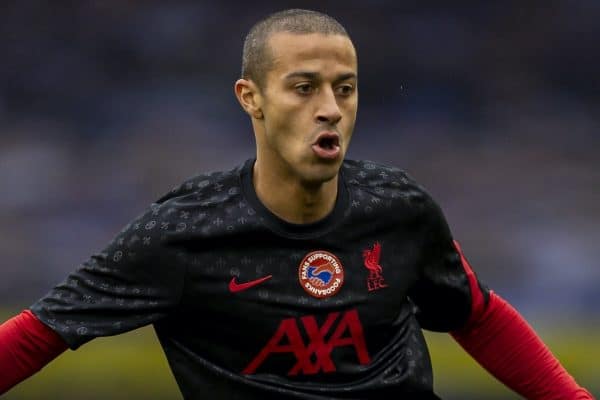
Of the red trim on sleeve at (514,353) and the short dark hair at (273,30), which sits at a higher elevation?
the short dark hair at (273,30)

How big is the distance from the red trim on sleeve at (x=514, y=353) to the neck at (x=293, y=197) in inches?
26.8

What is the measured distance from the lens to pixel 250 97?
3412 millimetres

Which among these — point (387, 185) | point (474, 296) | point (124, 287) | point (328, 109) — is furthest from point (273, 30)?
point (474, 296)

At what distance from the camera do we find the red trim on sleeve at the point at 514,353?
3.63 m

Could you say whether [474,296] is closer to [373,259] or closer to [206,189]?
[373,259]

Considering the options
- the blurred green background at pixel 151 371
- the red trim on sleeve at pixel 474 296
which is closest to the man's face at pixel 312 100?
the red trim on sleeve at pixel 474 296

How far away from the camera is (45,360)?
3230mm

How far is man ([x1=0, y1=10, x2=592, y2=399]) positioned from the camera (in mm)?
3234

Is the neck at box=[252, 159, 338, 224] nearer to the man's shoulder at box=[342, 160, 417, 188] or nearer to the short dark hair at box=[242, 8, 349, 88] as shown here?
the man's shoulder at box=[342, 160, 417, 188]

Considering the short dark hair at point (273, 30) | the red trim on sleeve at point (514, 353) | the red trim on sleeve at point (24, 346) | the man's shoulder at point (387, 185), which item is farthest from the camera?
the red trim on sleeve at point (514, 353)

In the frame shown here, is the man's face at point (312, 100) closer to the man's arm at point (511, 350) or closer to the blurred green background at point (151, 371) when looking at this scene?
the man's arm at point (511, 350)

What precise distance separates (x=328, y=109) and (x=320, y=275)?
491 mm

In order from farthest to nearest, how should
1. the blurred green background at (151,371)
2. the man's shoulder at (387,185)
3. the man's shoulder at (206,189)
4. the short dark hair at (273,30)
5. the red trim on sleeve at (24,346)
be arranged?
1. the blurred green background at (151,371)
2. the man's shoulder at (387,185)
3. the man's shoulder at (206,189)
4. the short dark hair at (273,30)
5. the red trim on sleeve at (24,346)

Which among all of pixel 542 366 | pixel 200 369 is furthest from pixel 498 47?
pixel 200 369
